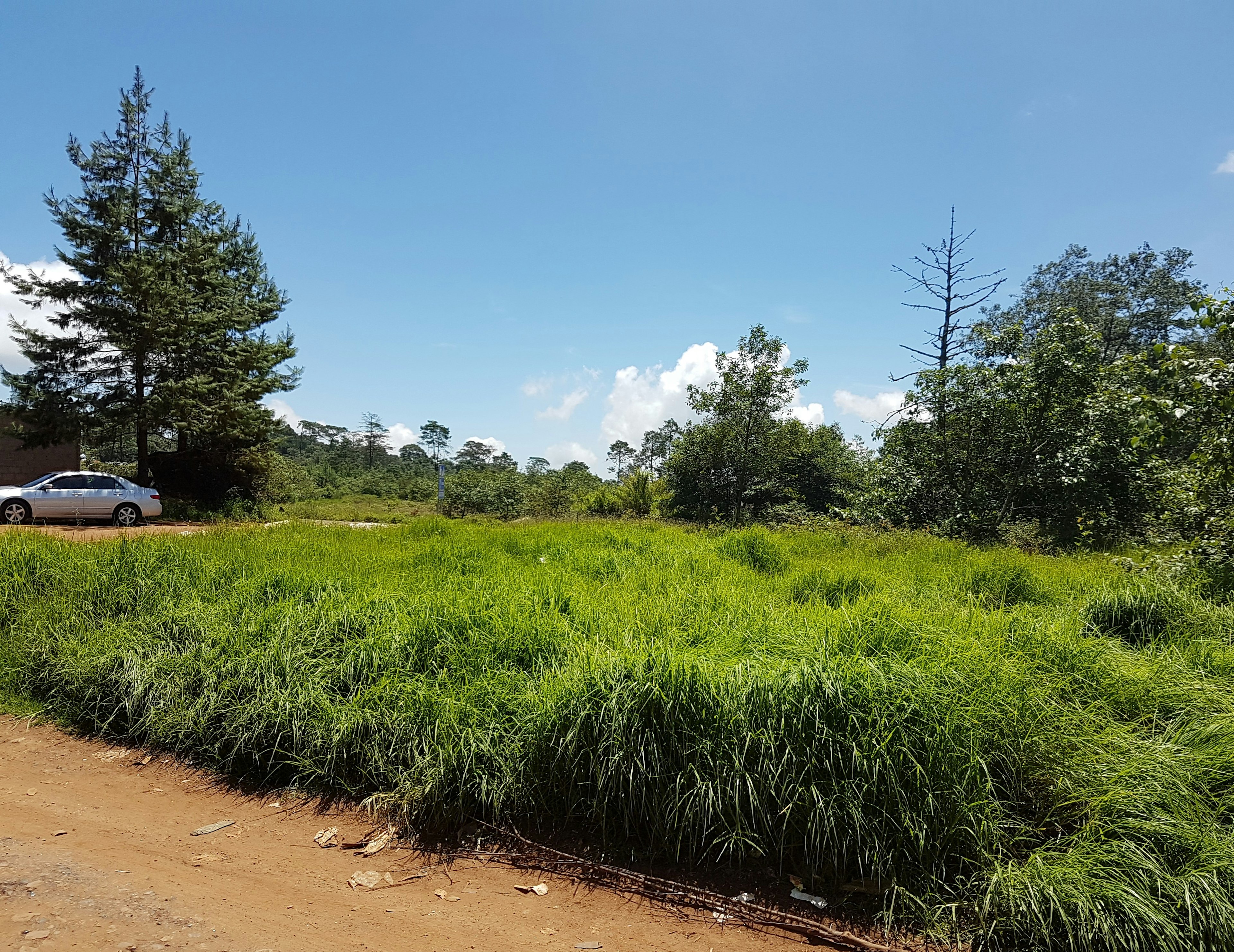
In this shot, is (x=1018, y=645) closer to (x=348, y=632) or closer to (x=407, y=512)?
(x=348, y=632)

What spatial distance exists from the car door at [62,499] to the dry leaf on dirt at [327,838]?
15.8 m

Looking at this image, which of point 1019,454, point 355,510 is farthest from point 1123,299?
point 355,510

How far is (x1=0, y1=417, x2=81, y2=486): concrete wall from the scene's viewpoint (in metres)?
21.2

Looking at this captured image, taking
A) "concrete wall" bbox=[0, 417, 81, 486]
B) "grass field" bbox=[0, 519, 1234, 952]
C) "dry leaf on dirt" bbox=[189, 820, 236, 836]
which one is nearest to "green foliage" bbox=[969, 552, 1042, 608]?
"grass field" bbox=[0, 519, 1234, 952]

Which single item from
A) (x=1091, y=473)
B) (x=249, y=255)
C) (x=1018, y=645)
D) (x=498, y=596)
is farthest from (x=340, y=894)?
(x=249, y=255)

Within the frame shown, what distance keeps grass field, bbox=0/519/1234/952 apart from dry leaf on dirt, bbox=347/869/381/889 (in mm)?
331

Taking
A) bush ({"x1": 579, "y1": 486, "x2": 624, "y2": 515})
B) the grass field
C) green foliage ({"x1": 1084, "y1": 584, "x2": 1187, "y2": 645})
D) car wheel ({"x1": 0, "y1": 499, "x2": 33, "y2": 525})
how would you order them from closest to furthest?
1. the grass field
2. green foliage ({"x1": 1084, "y1": 584, "x2": 1187, "y2": 645})
3. car wheel ({"x1": 0, "y1": 499, "x2": 33, "y2": 525})
4. bush ({"x1": 579, "y1": 486, "x2": 624, "y2": 515})

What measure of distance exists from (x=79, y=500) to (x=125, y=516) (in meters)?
0.94

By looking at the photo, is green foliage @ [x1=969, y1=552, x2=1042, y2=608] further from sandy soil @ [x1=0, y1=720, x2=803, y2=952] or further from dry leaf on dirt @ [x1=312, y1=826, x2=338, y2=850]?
dry leaf on dirt @ [x1=312, y1=826, x2=338, y2=850]

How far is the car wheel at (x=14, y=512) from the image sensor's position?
43.3 ft

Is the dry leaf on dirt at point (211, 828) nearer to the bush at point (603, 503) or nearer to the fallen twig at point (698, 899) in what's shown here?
the fallen twig at point (698, 899)

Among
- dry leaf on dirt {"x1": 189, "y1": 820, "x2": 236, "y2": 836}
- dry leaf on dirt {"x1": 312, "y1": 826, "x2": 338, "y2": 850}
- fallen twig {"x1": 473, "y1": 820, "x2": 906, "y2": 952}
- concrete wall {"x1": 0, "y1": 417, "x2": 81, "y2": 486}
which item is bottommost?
dry leaf on dirt {"x1": 189, "y1": 820, "x2": 236, "y2": 836}

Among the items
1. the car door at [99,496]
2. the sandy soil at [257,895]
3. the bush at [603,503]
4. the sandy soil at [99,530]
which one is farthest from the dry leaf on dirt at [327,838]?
the bush at [603,503]

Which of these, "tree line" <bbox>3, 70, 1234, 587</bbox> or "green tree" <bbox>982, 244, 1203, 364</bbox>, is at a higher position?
"green tree" <bbox>982, 244, 1203, 364</bbox>
